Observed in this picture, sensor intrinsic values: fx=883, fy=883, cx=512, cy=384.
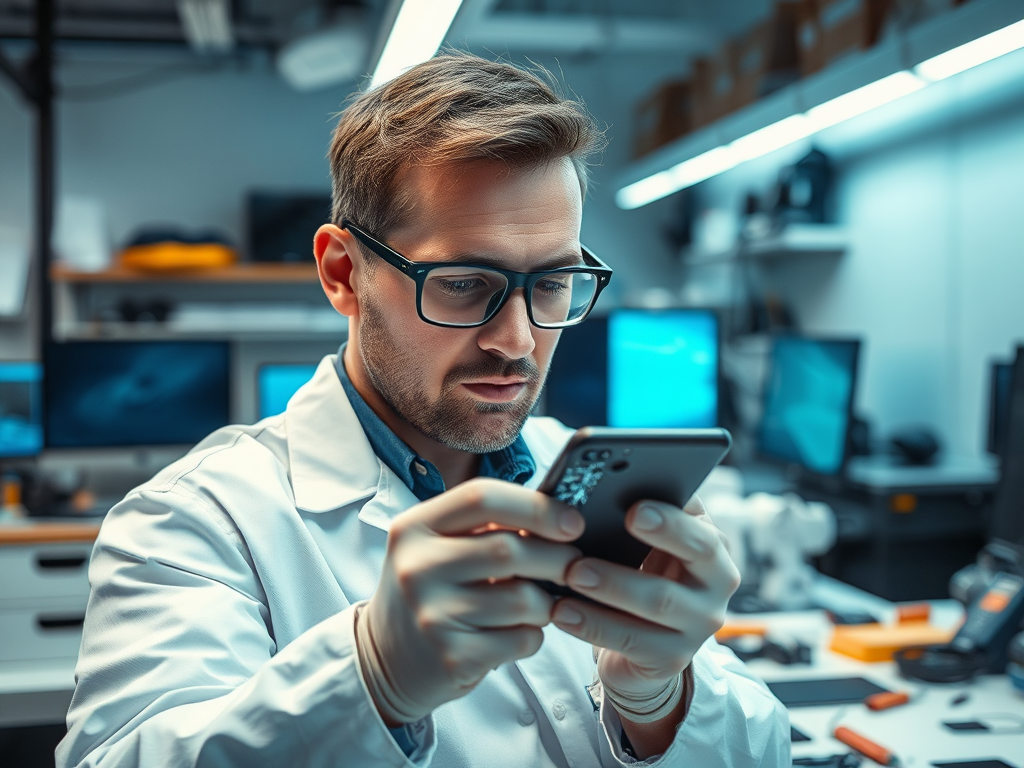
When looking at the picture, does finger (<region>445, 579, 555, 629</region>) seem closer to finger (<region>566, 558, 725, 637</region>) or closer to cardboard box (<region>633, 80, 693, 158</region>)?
finger (<region>566, 558, 725, 637</region>)

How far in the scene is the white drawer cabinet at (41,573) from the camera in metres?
2.57


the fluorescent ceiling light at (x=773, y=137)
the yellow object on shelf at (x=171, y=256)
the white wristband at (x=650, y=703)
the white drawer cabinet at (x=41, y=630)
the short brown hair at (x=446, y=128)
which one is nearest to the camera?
the white wristband at (x=650, y=703)

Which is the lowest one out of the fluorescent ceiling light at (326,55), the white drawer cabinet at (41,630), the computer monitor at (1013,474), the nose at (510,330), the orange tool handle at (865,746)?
the white drawer cabinet at (41,630)

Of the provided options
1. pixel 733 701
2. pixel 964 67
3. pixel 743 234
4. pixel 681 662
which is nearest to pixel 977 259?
pixel 964 67

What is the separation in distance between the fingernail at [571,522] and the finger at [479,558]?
26mm

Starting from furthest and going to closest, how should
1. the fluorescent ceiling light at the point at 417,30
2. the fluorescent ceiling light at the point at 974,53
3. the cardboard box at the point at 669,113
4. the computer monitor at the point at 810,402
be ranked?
the cardboard box at the point at 669,113 → the computer monitor at the point at 810,402 → the fluorescent ceiling light at the point at 417,30 → the fluorescent ceiling light at the point at 974,53

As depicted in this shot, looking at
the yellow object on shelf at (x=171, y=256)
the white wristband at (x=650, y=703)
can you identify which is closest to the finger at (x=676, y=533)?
the white wristband at (x=650, y=703)

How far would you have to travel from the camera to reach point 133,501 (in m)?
0.92

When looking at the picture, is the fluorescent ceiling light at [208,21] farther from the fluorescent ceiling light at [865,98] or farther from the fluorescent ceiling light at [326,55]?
the fluorescent ceiling light at [865,98]

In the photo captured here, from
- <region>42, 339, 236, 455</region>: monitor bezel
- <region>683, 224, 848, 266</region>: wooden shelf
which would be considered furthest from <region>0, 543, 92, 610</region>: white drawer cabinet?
<region>683, 224, 848, 266</region>: wooden shelf

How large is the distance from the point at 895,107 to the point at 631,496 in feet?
10.3

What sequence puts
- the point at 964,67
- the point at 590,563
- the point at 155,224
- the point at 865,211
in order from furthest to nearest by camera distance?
the point at 155,224
the point at 865,211
the point at 964,67
the point at 590,563

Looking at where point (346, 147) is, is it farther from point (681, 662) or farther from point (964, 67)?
point (964, 67)

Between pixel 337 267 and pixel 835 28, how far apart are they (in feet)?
7.37
